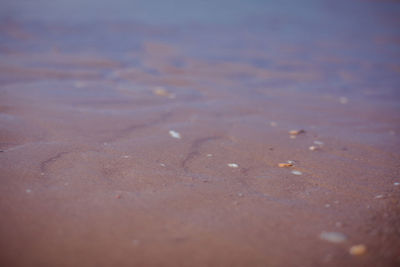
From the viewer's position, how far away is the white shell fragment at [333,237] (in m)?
1.65

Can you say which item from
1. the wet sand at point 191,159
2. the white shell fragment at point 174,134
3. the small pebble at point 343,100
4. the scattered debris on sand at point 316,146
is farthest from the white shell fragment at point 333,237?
the small pebble at point 343,100

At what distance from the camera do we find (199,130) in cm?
321

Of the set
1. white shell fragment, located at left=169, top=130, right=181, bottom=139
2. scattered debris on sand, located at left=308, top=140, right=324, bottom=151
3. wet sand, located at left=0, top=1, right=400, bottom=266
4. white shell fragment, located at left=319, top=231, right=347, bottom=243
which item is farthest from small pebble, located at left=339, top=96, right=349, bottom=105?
white shell fragment, located at left=319, top=231, right=347, bottom=243

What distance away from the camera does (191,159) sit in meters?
2.57

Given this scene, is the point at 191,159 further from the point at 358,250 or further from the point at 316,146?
the point at 358,250

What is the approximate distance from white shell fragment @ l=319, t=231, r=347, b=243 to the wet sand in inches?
0.4

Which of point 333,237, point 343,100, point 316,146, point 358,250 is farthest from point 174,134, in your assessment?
point 343,100

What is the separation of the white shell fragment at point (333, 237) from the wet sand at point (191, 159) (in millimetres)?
10

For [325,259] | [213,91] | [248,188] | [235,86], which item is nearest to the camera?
[325,259]

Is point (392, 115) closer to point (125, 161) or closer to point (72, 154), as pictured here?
point (125, 161)

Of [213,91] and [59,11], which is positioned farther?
[59,11]

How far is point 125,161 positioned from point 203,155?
63 cm

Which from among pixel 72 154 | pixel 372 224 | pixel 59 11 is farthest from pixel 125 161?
pixel 59 11

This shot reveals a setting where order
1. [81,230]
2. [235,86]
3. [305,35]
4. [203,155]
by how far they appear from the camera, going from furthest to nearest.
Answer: [305,35] < [235,86] < [203,155] < [81,230]
